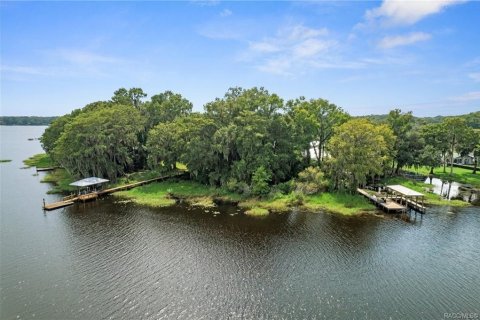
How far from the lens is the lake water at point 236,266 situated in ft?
61.7

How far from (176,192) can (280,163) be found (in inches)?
664

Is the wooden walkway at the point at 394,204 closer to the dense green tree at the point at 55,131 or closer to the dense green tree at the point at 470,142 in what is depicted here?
the dense green tree at the point at 470,142

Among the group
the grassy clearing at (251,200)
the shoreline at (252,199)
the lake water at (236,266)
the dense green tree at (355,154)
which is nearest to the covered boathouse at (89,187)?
the shoreline at (252,199)

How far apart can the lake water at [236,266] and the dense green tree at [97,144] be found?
14900mm

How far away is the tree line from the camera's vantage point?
137 ft

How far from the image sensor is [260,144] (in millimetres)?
43281

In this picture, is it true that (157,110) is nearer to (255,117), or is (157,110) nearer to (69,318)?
(255,117)

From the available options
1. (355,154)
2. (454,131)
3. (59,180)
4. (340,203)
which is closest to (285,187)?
(340,203)

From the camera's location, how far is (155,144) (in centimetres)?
5084

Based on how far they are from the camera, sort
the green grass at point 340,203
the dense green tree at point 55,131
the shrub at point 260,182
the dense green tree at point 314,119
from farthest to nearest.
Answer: the dense green tree at point 55,131 < the dense green tree at point 314,119 < the shrub at point 260,182 < the green grass at point 340,203

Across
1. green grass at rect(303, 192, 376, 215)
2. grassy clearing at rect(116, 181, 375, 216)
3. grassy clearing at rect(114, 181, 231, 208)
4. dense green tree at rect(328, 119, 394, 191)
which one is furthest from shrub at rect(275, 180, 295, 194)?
grassy clearing at rect(114, 181, 231, 208)

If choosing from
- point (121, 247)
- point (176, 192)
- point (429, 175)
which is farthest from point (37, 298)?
point (429, 175)

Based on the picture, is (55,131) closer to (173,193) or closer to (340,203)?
(173,193)

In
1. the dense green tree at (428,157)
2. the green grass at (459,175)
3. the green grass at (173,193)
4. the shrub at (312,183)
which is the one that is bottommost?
the green grass at (173,193)
